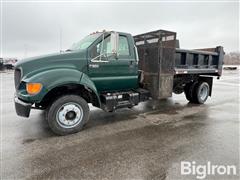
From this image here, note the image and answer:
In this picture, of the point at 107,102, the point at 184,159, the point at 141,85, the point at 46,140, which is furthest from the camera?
the point at 141,85

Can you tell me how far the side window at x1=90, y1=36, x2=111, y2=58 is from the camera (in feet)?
13.7

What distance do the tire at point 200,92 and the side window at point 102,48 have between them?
165 inches

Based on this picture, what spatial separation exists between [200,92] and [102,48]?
180 inches

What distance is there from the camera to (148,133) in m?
3.90

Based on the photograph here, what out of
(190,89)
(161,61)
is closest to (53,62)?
(161,61)

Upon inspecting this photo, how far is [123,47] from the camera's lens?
4.68 meters

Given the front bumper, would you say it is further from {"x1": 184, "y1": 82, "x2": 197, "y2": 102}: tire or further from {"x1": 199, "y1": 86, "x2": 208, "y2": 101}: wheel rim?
{"x1": 199, "y1": 86, "x2": 208, "y2": 101}: wheel rim

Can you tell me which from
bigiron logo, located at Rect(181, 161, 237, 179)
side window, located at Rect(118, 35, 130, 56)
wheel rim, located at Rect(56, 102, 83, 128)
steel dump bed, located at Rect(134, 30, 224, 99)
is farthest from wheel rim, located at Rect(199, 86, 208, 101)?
wheel rim, located at Rect(56, 102, 83, 128)

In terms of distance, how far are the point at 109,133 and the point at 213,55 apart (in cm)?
551

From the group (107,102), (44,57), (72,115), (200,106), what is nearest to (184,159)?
(107,102)

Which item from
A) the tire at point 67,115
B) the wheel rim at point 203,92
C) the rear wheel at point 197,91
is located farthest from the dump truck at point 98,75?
the wheel rim at point 203,92

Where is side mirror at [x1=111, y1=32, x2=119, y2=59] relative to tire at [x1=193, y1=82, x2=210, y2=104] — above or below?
above

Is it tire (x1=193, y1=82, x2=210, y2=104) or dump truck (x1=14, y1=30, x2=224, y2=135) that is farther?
tire (x1=193, y1=82, x2=210, y2=104)

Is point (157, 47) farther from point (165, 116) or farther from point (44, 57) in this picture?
point (44, 57)
